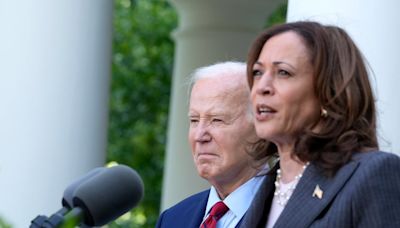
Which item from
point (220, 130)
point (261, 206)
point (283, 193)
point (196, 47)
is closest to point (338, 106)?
point (283, 193)

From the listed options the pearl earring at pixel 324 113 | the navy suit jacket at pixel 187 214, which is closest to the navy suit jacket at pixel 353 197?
the pearl earring at pixel 324 113

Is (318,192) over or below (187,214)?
over

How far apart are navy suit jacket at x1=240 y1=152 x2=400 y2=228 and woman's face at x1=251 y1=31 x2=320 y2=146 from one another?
27 cm

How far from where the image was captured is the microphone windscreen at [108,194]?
17.7 ft

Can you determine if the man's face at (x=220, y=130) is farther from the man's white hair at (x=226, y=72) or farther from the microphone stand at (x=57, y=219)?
the microphone stand at (x=57, y=219)

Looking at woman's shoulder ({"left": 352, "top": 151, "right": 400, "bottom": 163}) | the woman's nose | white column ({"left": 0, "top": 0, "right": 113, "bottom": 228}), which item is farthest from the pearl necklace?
white column ({"left": 0, "top": 0, "right": 113, "bottom": 228})

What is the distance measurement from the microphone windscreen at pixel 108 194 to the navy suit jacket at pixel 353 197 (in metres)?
0.94

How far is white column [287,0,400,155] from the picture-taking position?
8258mm

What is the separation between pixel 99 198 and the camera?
545 centimetres

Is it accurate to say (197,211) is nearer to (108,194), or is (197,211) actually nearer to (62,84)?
(108,194)

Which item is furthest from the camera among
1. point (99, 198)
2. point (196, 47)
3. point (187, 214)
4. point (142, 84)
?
point (142, 84)

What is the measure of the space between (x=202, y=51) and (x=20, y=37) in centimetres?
838

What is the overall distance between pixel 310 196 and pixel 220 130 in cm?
180

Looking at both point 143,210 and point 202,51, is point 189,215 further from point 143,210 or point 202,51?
point 143,210
